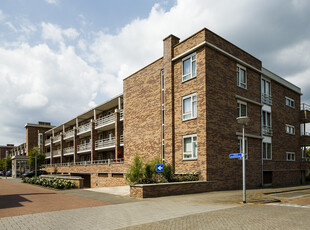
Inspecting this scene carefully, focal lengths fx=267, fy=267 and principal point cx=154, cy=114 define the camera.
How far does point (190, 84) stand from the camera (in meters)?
→ 19.1

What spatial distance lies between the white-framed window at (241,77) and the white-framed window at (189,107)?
14.8 feet

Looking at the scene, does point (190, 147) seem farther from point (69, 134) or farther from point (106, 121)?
point (69, 134)

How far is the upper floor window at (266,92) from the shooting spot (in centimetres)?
2401

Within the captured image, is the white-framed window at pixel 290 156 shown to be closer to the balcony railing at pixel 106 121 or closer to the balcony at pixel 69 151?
the balcony railing at pixel 106 121

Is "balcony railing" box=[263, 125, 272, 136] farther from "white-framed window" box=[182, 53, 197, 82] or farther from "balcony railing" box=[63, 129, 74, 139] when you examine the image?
"balcony railing" box=[63, 129, 74, 139]

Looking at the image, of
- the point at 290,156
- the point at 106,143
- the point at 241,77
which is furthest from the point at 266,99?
the point at 106,143

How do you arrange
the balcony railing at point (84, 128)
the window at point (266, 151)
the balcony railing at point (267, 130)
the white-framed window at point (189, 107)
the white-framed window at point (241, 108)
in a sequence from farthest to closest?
1. the balcony railing at point (84, 128)
2. the balcony railing at point (267, 130)
3. the window at point (266, 151)
4. the white-framed window at point (241, 108)
5. the white-framed window at point (189, 107)

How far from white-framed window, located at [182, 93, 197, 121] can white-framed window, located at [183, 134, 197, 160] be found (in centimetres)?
138

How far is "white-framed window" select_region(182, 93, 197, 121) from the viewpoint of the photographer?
18.7m

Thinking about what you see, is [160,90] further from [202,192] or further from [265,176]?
[265,176]

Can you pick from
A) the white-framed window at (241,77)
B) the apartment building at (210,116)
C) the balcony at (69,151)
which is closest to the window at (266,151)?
the apartment building at (210,116)

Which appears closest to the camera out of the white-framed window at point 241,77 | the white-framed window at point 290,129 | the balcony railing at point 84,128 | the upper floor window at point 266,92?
the white-framed window at point 241,77

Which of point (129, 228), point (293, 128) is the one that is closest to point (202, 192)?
point (129, 228)

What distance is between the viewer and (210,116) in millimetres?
17859
